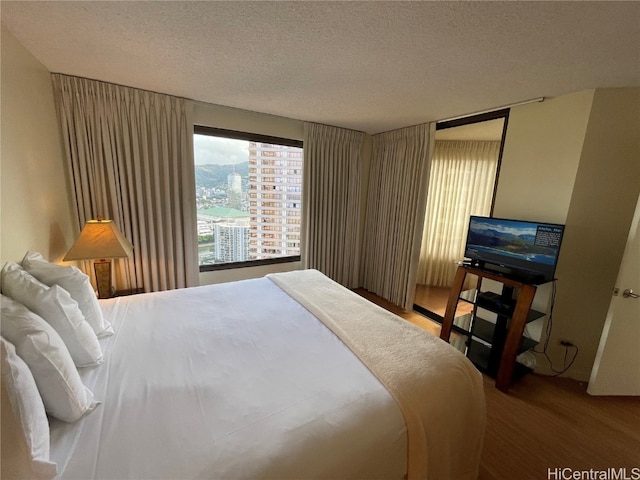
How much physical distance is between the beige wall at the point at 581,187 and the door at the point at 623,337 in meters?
0.17

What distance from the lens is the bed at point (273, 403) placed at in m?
0.83

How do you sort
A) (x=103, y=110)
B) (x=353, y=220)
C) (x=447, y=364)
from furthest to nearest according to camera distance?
(x=353, y=220), (x=103, y=110), (x=447, y=364)

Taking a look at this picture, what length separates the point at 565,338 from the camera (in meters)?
2.25

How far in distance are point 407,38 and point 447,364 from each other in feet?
5.63

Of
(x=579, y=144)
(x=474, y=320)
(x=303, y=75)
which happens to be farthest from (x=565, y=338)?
(x=303, y=75)

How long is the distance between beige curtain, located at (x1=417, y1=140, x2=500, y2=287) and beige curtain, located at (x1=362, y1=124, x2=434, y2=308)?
97 centimetres

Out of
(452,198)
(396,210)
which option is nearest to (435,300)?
(396,210)

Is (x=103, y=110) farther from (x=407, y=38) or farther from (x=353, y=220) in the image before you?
(x=353, y=220)

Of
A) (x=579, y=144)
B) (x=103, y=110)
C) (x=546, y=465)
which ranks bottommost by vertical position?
(x=546, y=465)

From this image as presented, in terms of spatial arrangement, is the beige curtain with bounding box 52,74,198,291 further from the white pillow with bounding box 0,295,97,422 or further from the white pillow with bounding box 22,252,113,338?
the white pillow with bounding box 0,295,97,422

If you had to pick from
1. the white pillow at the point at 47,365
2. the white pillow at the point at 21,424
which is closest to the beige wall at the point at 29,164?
the white pillow at the point at 47,365

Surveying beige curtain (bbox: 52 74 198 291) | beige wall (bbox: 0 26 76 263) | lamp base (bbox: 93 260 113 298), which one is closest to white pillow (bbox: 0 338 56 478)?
beige wall (bbox: 0 26 76 263)

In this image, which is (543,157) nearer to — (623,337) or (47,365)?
(623,337)

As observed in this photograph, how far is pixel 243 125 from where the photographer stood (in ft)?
9.69
